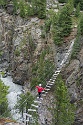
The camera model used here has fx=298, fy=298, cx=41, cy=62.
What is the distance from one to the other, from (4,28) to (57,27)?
26.6 metres

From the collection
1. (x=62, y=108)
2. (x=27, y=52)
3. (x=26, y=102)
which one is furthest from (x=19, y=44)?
(x=62, y=108)

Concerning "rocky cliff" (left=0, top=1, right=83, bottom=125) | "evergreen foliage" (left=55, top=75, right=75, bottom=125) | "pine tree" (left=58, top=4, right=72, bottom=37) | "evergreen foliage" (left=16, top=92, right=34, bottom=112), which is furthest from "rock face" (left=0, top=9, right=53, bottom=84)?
"evergreen foliage" (left=55, top=75, right=75, bottom=125)

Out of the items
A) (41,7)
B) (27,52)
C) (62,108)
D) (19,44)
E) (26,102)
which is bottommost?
(26,102)

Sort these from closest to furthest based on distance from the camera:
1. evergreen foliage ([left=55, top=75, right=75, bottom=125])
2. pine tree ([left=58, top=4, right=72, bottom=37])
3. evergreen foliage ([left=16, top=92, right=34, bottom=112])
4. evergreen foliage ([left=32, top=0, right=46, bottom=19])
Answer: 1. evergreen foliage ([left=55, top=75, right=75, bottom=125])
2. evergreen foliage ([left=16, top=92, right=34, bottom=112])
3. pine tree ([left=58, top=4, right=72, bottom=37])
4. evergreen foliage ([left=32, top=0, right=46, bottom=19])

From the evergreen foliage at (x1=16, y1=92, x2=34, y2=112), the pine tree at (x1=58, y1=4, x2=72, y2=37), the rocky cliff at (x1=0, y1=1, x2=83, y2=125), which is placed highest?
the pine tree at (x1=58, y1=4, x2=72, y2=37)

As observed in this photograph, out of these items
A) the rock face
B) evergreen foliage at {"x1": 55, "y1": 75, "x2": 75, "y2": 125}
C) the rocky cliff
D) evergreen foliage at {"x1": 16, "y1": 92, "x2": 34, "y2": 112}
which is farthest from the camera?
the rock face

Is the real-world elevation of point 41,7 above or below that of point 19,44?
above

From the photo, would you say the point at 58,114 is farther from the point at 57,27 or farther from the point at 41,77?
the point at 57,27

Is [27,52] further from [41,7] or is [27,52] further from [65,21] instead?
[65,21]

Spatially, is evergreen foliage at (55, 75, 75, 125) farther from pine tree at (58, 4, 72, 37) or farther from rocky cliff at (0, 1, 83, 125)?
pine tree at (58, 4, 72, 37)

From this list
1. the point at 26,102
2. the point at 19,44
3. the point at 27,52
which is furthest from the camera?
the point at 19,44

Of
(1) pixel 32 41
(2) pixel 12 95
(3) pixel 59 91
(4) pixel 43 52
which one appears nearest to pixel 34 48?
(1) pixel 32 41

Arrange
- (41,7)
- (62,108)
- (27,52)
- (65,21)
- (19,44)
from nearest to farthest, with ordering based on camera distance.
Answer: (62,108), (65,21), (27,52), (41,7), (19,44)

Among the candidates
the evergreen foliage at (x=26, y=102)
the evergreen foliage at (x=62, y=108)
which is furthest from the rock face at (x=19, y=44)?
the evergreen foliage at (x=62, y=108)
